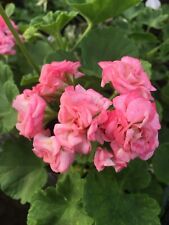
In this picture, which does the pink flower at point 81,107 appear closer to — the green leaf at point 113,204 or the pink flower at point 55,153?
the pink flower at point 55,153

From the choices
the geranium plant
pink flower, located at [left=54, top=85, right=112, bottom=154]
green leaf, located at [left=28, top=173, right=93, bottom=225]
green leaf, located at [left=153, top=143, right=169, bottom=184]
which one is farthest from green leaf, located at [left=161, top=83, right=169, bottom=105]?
pink flower, located at [left=54, top=85, right=112, bottom=154]

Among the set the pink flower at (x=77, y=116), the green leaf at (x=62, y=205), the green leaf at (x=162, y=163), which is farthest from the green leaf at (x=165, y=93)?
the pink flower at (x=77, y=116)

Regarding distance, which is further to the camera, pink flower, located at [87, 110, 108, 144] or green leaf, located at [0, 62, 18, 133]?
green leaf, located at [0, 62, 18, 133]

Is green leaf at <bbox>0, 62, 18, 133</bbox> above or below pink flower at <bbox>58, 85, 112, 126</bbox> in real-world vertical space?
below

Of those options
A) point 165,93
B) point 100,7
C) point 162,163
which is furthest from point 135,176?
point 100,7

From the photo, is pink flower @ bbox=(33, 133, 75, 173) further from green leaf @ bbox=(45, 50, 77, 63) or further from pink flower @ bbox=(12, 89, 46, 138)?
green leaf @ bbox=(45, 50, 77, 63)

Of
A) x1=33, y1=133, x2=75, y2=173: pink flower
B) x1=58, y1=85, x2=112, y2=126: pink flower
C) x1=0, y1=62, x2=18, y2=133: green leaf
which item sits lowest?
x1=0, y1=62, x2=18, y2=133: green leaf

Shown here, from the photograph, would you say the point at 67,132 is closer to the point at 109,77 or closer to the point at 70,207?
the point at 109,77

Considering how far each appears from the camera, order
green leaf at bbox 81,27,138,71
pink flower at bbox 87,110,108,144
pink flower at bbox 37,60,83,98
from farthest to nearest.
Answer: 1. green leaf at bbox 81,27,138,71
2. pink flower at bbox 37,60,83,98
3. pink flower at bbox 87,110,108,144
